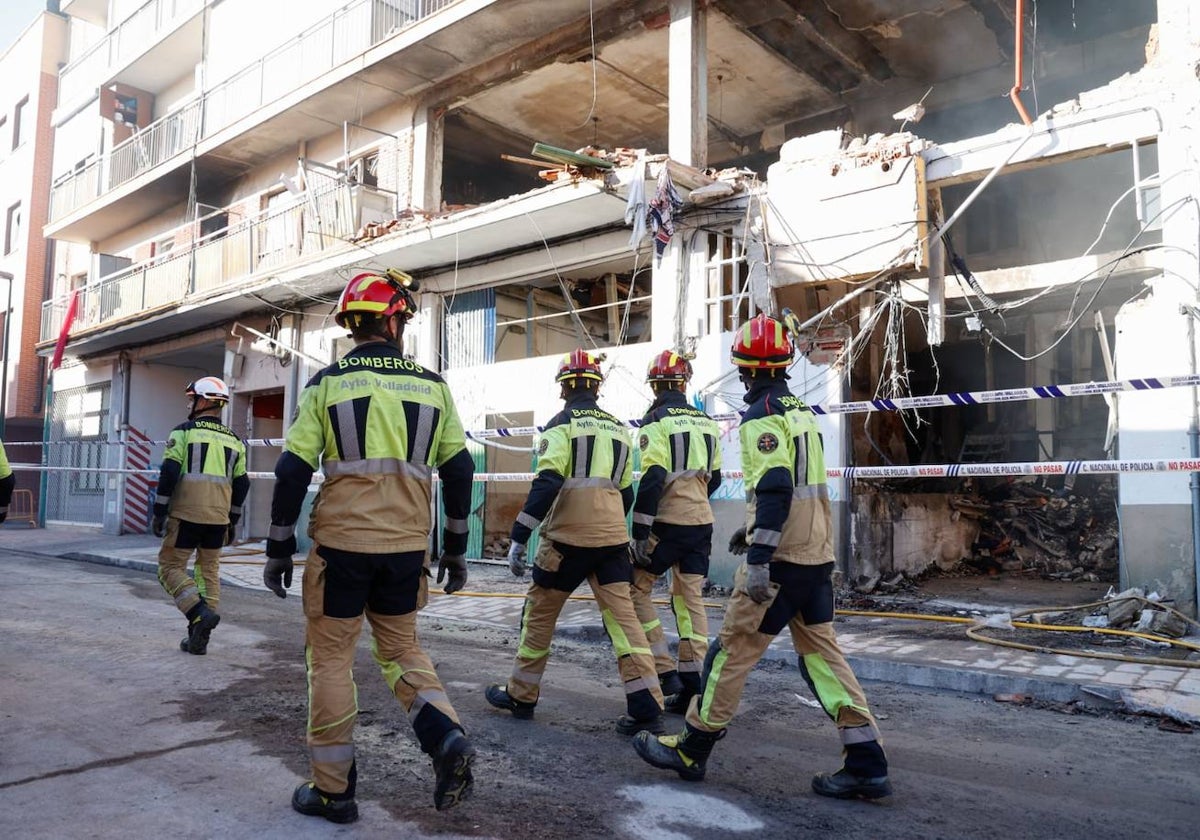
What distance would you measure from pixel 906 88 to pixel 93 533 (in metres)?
19.1

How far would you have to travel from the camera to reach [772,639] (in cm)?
363

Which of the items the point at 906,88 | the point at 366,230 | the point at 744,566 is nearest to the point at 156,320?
the point at 366,230

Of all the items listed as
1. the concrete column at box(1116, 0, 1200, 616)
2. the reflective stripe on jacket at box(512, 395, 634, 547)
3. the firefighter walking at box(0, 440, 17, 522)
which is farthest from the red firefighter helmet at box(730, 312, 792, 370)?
the concrete column at box(1116, 0, 1200, 616)

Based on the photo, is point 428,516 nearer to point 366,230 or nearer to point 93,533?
point 366,230

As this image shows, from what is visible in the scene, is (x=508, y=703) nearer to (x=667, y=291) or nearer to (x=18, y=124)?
(x=667, y=291)

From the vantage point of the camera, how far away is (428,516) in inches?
140

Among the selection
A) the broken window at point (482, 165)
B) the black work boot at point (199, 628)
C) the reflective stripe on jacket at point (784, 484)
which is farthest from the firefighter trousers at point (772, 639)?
the broken window at point (482, 165)

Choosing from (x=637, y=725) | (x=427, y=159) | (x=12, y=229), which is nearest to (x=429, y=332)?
(x=427, y=159)

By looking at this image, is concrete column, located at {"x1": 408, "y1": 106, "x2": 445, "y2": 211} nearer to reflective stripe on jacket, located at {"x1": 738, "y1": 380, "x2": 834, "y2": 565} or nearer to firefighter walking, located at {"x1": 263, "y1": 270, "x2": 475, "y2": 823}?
firefighter walking, located at {"x1": 263, "y1": 270, "x2": 475, "y2": 823}

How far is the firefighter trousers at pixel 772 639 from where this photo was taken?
3621 millimetres

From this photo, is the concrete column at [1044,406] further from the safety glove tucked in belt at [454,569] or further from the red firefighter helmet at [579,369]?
the safety glove tucked in belt at [454,569]

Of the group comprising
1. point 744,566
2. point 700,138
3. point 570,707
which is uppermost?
point 700,138

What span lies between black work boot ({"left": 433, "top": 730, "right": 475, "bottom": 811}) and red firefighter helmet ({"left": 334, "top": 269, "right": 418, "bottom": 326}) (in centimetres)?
168

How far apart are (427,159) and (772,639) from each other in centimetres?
1266
